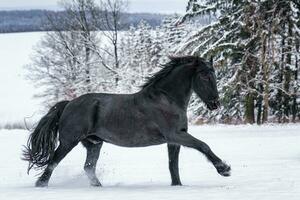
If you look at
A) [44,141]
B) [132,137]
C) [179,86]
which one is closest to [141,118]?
[132,137]

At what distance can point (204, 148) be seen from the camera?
8.19 metres

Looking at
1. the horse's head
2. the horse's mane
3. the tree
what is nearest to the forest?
the tree

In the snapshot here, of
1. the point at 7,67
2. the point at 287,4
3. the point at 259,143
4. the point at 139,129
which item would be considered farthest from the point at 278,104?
the point at 7,67

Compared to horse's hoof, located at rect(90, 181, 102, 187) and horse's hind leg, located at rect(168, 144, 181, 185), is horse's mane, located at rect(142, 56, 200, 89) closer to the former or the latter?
horse's hind leg, located at rect(168, 144, 181, 185)

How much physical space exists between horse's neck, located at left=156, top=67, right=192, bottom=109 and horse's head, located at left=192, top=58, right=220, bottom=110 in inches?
8.2

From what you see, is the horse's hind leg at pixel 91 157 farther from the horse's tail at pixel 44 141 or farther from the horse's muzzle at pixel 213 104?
the horse's muzzle at pixel 213 104

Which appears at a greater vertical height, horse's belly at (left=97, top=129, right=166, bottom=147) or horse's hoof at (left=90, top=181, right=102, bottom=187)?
horse's belly at (left=97, top=129, right=166, bottom=147)

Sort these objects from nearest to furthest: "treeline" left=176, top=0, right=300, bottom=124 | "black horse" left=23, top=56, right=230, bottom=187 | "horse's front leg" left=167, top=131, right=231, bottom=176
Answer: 1. "horse's front leg" left=167, top=131, right=231, bottom=176
2. "black horse" left=23, top=56, right=230, bottom=187
3. "treeline" left=176, top=0, right=300, bottom=124

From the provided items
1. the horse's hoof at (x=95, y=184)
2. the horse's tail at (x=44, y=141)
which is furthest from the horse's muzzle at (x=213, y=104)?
the horse's tail at (x=44, y=141)

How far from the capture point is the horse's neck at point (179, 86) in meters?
8.78

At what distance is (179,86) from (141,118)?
771 mm

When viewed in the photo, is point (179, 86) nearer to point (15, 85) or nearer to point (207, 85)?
point (207, 85)

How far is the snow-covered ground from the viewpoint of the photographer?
7.55m

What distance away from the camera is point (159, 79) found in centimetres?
900
